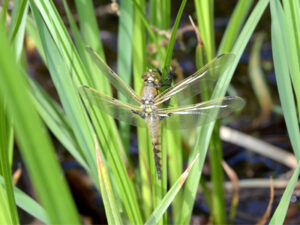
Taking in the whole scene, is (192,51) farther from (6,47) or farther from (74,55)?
(6,47)

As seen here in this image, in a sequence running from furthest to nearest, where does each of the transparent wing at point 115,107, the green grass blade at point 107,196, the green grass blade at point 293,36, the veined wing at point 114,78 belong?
the veined wing at point 114,78
the transparent wing at point 115,107
the green grass blade at point 293,36
the green grass blade at point 107,196

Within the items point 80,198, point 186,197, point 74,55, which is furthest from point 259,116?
point 74,55

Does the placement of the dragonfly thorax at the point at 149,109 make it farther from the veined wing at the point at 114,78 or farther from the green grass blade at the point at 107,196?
the green grass blade at the point at 107,196

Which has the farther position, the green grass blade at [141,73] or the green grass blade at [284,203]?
the green grass blade at [141,73]

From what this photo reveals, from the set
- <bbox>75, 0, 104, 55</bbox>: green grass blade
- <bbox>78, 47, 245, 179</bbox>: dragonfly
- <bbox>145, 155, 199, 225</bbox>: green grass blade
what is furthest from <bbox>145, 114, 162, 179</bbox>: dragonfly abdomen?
<bbox>75, 0, 104, 55</bbox>: green grass blade

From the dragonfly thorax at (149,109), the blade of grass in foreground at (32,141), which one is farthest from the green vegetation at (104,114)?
the dragonfly thorax at (149,109)

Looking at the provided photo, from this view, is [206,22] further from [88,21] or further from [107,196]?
[107,196]

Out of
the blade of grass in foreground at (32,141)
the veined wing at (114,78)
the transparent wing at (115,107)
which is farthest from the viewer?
the veined wing at (114,78)
